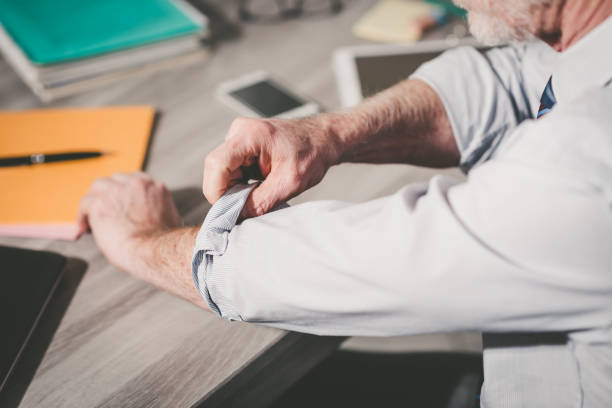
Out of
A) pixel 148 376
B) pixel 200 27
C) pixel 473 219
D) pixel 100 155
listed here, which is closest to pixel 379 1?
pixel 200 27

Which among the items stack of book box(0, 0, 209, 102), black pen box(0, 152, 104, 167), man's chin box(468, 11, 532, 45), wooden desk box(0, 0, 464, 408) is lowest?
wooden desk box(0, 0, 464, 408)

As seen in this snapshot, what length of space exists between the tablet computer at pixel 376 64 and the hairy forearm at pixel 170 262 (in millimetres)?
437

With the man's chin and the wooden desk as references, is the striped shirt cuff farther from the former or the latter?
the man's chin

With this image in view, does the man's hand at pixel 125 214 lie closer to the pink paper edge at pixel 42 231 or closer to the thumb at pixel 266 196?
the pink paper edge at pixel 42 231

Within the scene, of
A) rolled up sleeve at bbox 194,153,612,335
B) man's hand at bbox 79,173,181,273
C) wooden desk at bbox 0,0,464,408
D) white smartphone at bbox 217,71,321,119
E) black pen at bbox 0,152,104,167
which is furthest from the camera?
white smartphone at bbox 217,71,321,119

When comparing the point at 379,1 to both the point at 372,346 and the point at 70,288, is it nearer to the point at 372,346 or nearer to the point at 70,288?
the point at 372,346

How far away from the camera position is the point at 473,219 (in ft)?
1.32

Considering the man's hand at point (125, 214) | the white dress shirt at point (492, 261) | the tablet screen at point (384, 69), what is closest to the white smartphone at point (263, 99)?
the tablet screen at point (384, 69)

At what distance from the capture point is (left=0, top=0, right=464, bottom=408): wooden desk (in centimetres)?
49

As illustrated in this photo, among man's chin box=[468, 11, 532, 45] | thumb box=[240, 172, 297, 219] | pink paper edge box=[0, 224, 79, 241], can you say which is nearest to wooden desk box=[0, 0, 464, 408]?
pink paper edge box=[0, 224, 79, 241]

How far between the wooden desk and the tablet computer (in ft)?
0.10

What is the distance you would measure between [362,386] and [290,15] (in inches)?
33.8

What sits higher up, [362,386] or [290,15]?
[290,15]

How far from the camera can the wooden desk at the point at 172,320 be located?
1.62 feet
